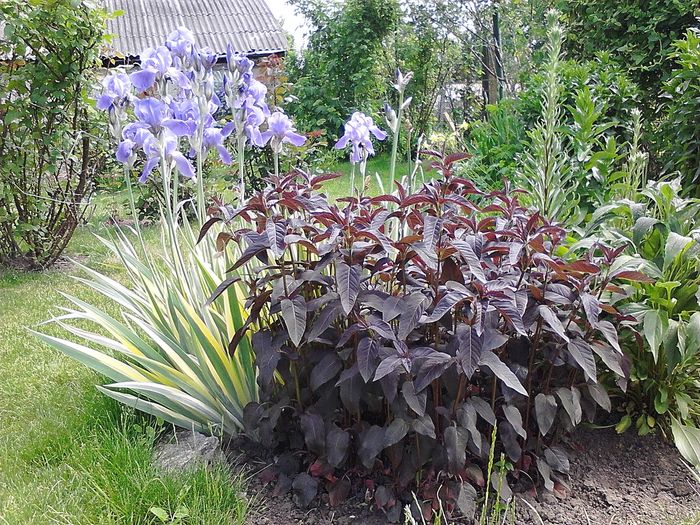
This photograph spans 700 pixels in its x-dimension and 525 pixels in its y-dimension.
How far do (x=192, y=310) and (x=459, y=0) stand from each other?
31.4ft

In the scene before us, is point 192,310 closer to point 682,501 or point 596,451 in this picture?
point 596,451

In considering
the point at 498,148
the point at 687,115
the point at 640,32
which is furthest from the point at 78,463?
the point at 640,32

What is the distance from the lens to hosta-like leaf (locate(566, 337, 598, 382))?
1.72m

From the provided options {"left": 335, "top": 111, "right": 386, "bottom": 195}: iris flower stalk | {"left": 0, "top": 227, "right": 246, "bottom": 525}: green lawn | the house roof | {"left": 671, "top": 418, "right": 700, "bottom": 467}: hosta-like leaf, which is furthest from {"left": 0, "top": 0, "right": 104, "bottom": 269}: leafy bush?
the house roof

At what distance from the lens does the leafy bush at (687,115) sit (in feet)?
10.6

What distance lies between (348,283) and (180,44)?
123 centimetres

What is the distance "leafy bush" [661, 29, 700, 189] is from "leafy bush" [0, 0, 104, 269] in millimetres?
4153

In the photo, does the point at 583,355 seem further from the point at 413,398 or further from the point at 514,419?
the point at 413,398

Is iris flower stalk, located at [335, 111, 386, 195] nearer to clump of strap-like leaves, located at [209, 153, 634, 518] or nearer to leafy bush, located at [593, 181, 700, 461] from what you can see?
clump of strap-like leaves, located at [209, 153, 634, 518]

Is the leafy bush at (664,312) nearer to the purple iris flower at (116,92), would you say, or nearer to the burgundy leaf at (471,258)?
the burgundy leaf at (471,258)

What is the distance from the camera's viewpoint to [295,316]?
1.73 metres

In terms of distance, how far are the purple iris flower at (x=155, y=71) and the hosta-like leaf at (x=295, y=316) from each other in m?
1.00

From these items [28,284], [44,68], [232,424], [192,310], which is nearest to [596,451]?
[232,424]

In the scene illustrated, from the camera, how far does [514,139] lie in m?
4.74
